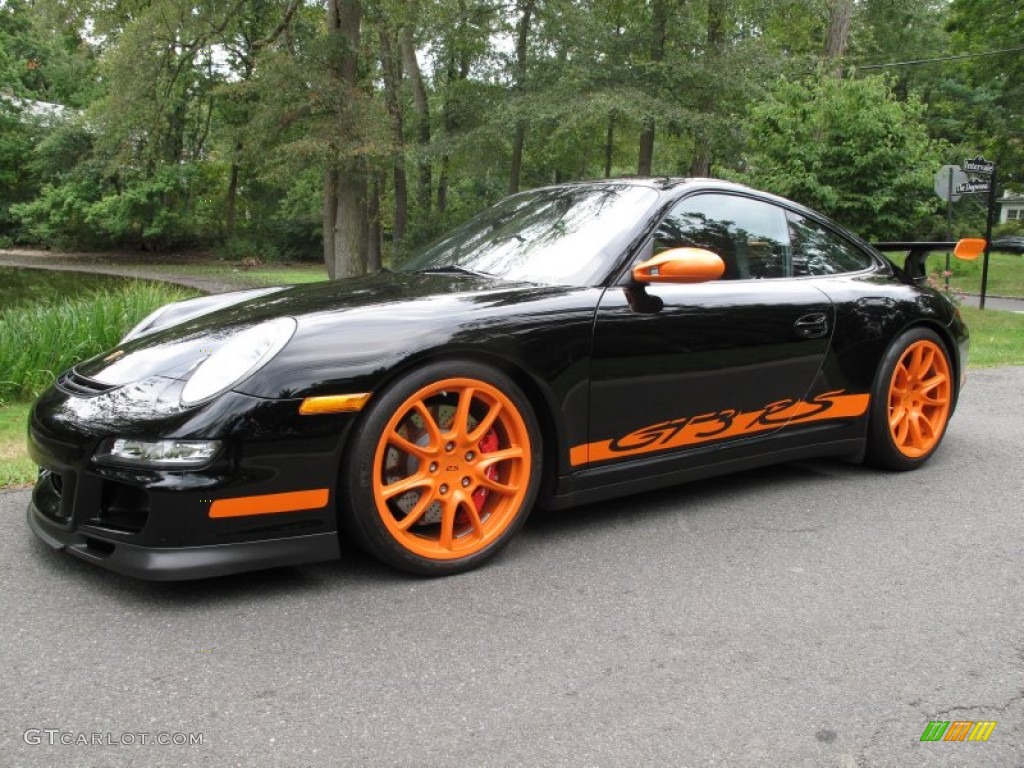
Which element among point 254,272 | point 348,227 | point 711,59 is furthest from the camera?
point 254,272

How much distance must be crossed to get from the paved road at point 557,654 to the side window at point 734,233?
1.14 meters

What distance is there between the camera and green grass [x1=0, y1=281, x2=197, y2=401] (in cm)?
611

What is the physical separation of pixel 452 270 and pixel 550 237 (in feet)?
1.42

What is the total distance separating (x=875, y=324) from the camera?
3893mm

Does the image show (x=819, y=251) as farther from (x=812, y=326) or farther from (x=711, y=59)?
(x=711, y=59)

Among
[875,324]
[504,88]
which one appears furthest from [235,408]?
[504,88]

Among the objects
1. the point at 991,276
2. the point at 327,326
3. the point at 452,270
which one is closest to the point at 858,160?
the point at 452,270

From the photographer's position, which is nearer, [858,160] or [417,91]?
[858,160]

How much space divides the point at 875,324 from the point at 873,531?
3.46 feet

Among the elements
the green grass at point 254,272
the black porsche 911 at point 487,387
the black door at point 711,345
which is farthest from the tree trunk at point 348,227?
the black door at point 711,345

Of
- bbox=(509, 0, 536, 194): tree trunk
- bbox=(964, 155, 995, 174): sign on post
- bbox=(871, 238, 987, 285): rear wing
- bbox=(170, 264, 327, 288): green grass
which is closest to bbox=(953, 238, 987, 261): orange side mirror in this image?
bbox=(871, 238, 987, 285): rear wing

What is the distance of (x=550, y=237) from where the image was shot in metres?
3.46

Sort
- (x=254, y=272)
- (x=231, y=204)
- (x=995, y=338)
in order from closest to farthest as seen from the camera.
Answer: (x=995, y=338), (x=254, y=272), (x=231, y=204)

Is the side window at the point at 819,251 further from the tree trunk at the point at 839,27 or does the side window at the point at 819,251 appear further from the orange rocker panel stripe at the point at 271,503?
the tree trunk at the point at 839,27
